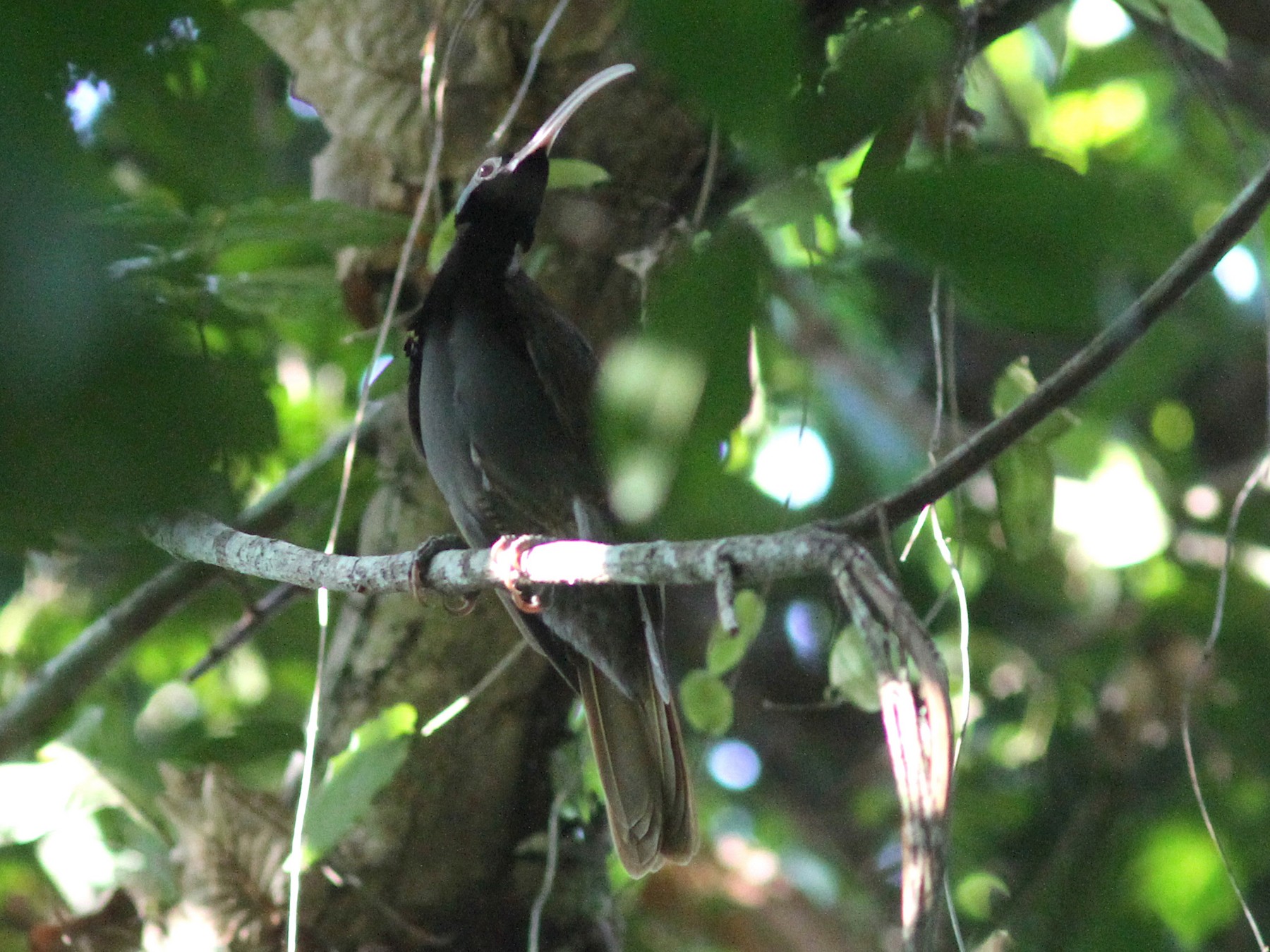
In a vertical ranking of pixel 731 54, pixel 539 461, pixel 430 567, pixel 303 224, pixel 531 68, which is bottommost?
pixel 539 461

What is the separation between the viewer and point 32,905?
4137 millimetres

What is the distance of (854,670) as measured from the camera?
102 inches

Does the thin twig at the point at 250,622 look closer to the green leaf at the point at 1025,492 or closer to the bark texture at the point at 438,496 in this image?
the bark texture at the point at 438,496

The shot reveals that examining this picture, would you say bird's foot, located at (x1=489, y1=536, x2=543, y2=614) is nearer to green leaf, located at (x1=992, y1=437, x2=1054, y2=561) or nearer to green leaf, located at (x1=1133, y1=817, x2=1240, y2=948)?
green leaf, located at (x1=992, y1=437, x2=1054, y2=561)

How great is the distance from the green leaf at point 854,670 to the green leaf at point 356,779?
3.29ft

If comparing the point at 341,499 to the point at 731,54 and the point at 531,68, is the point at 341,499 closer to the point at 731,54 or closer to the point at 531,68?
the point at 531,68

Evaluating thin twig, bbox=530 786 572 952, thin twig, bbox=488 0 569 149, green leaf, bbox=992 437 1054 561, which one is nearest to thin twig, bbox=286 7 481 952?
thin twig, bbox=488 0 569 149

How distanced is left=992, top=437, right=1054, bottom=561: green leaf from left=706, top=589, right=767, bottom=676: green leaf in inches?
23.5

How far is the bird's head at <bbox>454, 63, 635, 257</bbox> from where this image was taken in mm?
3168

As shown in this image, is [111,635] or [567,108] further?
[111,635]

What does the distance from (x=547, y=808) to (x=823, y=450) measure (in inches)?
62.8

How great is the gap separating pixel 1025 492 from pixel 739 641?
72 centimetres

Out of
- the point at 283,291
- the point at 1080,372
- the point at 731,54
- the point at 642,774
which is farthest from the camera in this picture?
the point at 283,291

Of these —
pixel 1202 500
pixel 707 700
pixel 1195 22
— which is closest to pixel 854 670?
pixel 707 700
